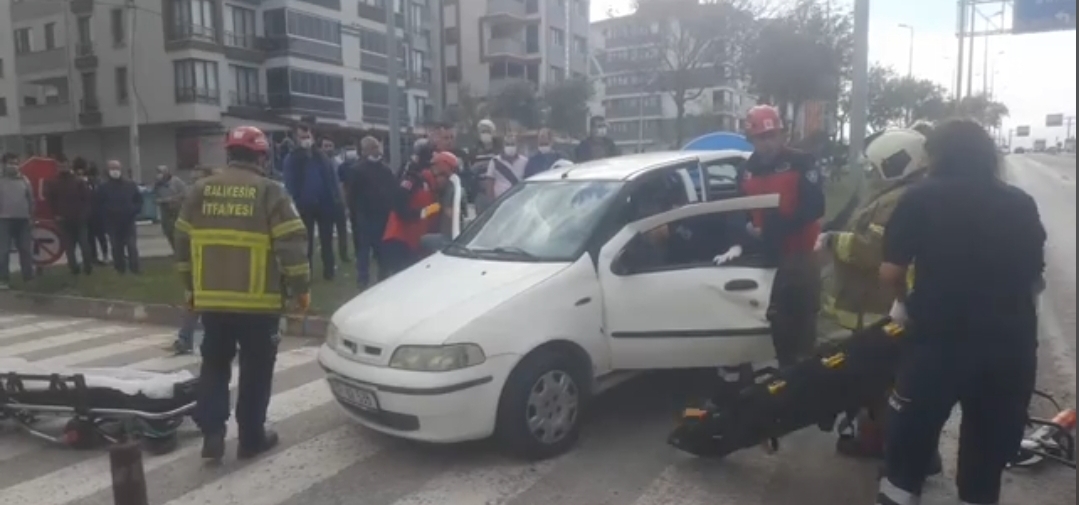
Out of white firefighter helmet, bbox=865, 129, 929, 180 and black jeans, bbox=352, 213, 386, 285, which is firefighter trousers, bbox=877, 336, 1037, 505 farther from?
black jeans, bbox=352, 213, 386, 285

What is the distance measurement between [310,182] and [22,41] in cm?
4492

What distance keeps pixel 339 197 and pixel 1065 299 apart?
864cm

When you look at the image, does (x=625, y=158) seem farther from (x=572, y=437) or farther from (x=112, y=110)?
(x=112, y=110)

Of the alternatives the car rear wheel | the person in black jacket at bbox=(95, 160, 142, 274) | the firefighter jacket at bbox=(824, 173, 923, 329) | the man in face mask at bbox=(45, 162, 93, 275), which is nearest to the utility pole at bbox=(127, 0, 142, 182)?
the man in face mask at bbox=(45, 162, 93, 275)

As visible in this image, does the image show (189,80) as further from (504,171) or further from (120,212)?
(504,171)

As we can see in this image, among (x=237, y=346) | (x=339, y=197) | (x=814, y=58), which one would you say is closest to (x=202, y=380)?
(x=237, y=346)

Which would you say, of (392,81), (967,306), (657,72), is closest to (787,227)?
(967,306)

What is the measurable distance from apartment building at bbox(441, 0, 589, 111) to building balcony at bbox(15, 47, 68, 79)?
22481 mm

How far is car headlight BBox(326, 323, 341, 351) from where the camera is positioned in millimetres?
5297

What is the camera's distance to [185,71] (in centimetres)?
4044

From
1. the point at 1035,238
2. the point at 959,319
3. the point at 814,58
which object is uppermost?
the point at 814,58

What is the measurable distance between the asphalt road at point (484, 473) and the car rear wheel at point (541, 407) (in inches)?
4.6

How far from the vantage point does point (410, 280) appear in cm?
564

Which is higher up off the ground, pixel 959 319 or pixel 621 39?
pixel 621 39
